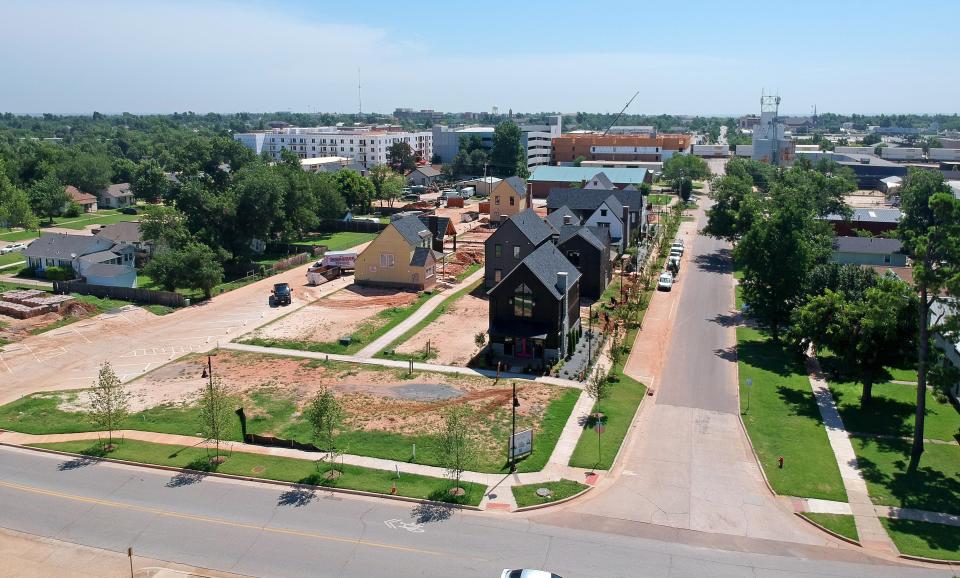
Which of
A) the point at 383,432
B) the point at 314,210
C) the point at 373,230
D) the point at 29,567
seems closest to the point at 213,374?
the point at 383,432

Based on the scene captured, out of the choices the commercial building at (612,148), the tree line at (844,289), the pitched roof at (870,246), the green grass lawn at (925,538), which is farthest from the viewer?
the commercial building at (612,148)

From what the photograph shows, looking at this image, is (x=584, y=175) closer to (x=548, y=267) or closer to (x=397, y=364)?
(x=548, y=267)

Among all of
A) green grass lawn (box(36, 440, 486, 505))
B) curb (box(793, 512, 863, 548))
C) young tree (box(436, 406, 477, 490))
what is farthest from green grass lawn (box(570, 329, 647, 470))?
curb (box(793, 512, 863, 548))

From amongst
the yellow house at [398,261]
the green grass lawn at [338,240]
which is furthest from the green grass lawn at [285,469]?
the green grass lawn at [338,240]

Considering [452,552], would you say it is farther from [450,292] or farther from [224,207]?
[224,207]

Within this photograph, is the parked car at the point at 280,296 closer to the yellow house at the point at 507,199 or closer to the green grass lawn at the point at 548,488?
the green grass lawn at the point at 548,488

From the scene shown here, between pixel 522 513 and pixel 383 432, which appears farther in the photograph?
pixel 383 432
